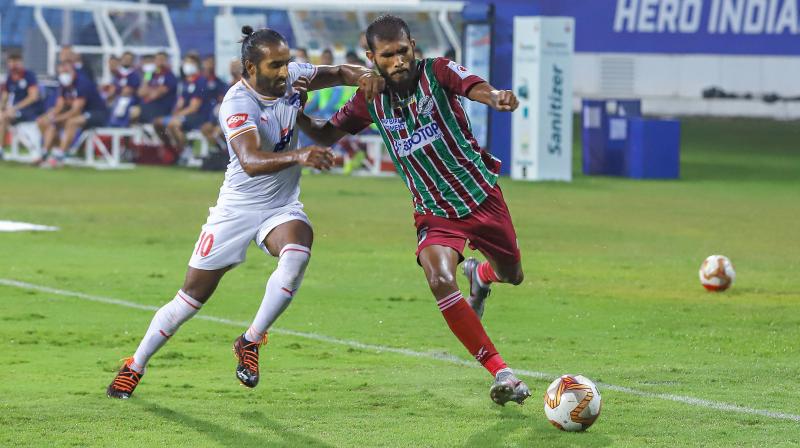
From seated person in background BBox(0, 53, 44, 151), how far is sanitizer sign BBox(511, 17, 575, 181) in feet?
30.9

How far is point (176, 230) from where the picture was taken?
16.9m

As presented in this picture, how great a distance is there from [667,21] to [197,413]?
27440mm

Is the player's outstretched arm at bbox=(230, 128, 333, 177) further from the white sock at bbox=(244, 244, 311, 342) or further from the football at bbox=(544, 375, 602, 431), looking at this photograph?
the football at bbox=(544, 375, 602, 431)

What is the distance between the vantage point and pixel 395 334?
10281 mm

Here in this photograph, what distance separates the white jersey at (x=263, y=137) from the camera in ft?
25.6

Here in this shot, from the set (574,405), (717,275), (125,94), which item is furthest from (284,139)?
(125,94)

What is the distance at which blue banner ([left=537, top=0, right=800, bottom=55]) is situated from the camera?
32.6m

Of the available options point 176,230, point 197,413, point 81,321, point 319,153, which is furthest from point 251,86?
point 176,230

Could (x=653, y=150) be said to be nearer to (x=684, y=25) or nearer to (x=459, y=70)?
(x=684, y=25)

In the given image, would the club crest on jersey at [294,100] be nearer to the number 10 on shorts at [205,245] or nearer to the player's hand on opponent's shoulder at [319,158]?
the number 10 on shorts at [205,245]

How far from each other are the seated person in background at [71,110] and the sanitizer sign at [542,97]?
25.0ft

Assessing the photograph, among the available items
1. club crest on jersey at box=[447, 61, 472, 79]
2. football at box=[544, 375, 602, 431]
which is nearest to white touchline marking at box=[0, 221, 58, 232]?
club crest on jersey at box=[447, 61, 472, 79]

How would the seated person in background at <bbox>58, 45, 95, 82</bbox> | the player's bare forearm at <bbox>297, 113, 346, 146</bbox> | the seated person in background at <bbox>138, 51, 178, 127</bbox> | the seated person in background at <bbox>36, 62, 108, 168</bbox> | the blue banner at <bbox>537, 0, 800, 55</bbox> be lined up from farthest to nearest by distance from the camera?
1. the blue banner at <bbox>537, 0, 800, 55</bbox>
2. the seated person in background at <bbox>138, 51, 178, 127</bbox>
3. the seated person in background at <bbox>36, 62, 108, 168</bbox>
4. the seated person in background at <bbox>58, 45, 95, 82</bbox>
5. the player's bare forearm at <bbox>297, 113, 346, 146</bbox>

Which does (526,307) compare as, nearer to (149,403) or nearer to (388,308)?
(388,308)
